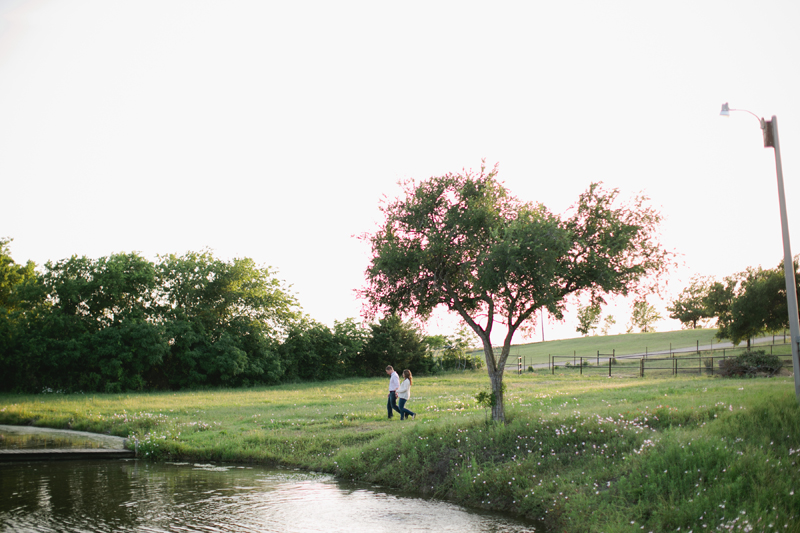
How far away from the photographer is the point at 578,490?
11.1 meters

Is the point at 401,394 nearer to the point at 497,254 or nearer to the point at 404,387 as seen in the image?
the point at 404,387

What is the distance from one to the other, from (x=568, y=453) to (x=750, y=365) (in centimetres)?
2768

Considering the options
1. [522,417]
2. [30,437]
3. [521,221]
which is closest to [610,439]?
[522,417]

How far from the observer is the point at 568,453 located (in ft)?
41.8

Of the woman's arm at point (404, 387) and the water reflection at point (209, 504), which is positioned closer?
the water reflection at point (209, 504)

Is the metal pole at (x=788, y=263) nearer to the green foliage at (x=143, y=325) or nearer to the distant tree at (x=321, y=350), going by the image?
the green foliage at (x=143, y=325)

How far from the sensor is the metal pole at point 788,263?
1220cm

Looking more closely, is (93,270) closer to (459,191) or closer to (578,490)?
(459,191)

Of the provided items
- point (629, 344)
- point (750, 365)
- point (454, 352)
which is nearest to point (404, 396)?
point (750, 365)

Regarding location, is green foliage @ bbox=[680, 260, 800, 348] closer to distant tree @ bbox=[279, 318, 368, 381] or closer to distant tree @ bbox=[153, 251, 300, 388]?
distant tree @ bbox=[279, 318, 368, 381]

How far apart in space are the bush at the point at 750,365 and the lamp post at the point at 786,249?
79.3 ft

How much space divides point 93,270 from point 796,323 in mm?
41209

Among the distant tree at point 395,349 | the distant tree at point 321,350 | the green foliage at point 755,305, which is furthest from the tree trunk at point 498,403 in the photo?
the green foliage at point 755,305

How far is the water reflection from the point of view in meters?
10.5
